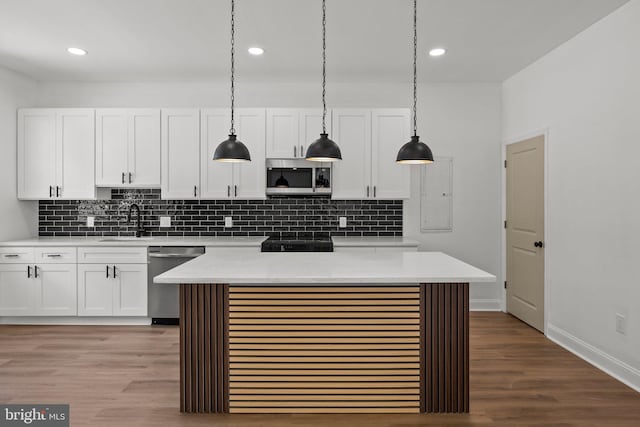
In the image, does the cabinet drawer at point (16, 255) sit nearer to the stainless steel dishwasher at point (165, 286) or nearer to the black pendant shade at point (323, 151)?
the stainless steel dishwasher at point (165, 286)

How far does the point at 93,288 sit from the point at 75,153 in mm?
1588

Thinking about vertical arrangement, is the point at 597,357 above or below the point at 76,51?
below

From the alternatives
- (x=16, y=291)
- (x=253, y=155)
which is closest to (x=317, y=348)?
(x=253, y=155)

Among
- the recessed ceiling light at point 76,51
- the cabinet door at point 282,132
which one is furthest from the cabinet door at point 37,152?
the cabinet door at point 282,132

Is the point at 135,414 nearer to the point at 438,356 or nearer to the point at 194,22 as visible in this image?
the point at 438,356

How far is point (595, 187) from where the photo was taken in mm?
3568

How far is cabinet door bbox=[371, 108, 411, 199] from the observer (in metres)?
4.95

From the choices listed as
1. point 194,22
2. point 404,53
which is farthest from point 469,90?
point 194,22

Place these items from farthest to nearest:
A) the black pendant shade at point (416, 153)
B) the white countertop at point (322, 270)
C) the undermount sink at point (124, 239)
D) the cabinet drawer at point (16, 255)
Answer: the undermount sink at point (124, 239) → the cabinet drawer at point (16, 255) → the black pendant shade at point (416, 153) → the white countertop at point (322, 270)

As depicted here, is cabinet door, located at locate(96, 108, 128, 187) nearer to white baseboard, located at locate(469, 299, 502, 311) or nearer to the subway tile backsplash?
the subway tile backsplash

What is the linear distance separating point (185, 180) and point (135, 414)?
9.31ft

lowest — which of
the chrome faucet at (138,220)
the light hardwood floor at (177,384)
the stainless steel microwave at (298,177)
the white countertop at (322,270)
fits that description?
the light hardwood floor at (177,384)

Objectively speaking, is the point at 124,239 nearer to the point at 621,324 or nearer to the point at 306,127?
the point at 306,127

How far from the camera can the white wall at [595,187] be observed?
3.17m
